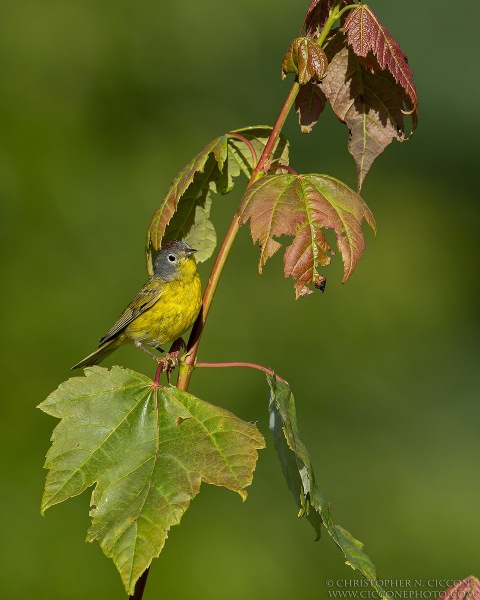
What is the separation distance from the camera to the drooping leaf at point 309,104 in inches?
78.4

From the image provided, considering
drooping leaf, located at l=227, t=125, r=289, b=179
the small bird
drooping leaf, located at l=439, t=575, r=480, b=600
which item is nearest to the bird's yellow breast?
the small bird

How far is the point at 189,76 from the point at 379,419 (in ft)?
7.88

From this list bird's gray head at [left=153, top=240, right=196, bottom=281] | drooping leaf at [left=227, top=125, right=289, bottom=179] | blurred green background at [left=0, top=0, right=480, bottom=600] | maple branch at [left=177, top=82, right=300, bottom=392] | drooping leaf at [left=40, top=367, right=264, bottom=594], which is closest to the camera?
drooping leaf at [left=40, top=367, right=264, bottom=594]

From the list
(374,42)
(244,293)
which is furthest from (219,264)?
(244,293)

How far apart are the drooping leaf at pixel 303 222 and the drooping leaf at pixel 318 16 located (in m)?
0.37

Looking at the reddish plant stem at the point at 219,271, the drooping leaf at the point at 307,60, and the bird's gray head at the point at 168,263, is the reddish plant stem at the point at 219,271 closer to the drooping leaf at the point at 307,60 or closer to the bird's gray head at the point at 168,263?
the drooping leaf at the point at 307,60

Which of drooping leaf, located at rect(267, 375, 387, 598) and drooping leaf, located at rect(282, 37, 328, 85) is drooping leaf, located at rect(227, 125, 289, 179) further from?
drooping leaf, located at rect(267, 375, 387, 598)

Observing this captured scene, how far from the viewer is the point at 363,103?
1.97 meters

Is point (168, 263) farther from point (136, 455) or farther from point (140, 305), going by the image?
point (136, 455)

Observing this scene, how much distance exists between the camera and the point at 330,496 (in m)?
4.79

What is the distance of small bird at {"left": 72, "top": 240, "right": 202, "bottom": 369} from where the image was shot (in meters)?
3.05

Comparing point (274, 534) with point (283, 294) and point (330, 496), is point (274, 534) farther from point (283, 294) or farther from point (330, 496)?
point (283, 294)

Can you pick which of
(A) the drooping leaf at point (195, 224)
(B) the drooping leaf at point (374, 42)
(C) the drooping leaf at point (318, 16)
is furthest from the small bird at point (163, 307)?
(B) the drooping leaf at point (374, 42)

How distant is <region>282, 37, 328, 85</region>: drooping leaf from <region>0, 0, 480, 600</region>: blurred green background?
2842 millimetres
